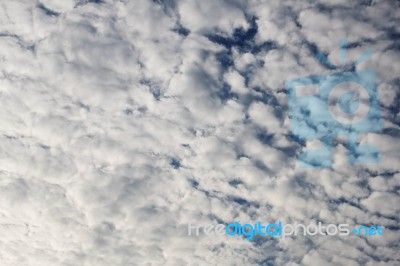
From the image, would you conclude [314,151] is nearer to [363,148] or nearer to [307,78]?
[363,148]

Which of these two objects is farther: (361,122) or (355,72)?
(361,122)

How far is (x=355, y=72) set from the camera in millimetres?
10703

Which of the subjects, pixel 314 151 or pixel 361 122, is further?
pixel 314 151

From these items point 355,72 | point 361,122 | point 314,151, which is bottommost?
point 314,151

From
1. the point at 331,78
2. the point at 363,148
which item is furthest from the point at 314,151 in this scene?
the point at 331,78

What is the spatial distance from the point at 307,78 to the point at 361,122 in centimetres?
310

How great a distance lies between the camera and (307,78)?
11.0 metres

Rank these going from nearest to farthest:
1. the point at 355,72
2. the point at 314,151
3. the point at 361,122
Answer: the point at 355,72 < the point at 361,122 < the point at 314,151

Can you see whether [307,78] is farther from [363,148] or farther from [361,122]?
[363,148]

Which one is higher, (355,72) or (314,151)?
(355,72)

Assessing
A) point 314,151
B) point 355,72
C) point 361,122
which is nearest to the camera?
point 355,72

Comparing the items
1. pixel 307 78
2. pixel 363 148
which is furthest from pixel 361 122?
pixel 307 78

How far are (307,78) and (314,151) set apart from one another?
347cm

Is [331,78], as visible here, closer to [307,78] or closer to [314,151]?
[307,78]
